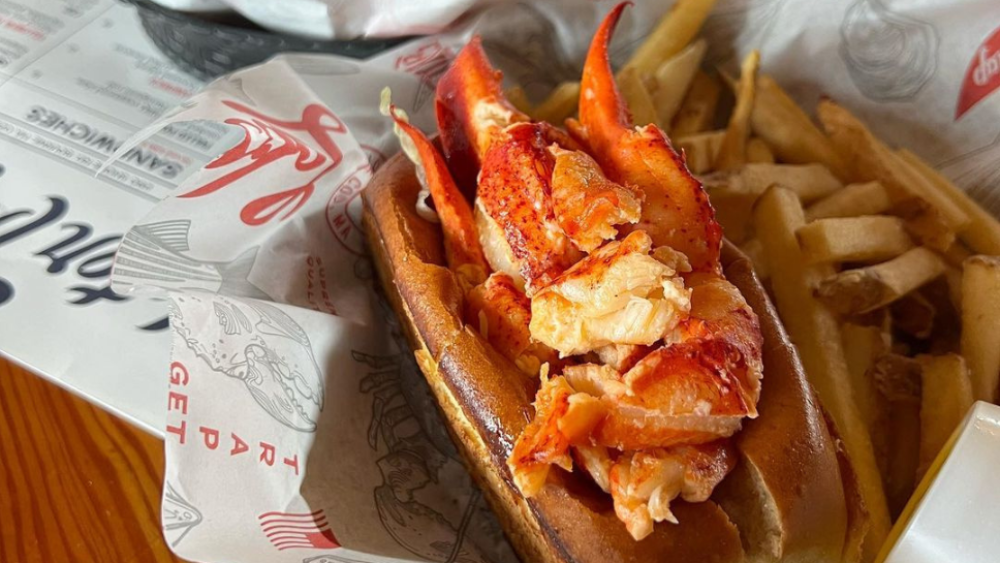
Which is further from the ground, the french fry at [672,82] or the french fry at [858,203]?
the french fry at [672,82]

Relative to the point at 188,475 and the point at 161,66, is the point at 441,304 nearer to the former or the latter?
the point at 188,475

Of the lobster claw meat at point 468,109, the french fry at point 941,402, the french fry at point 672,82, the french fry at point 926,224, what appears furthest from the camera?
the french fry at point 672,82

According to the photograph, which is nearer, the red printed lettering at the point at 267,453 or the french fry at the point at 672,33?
the red printed lettering at the point at 267,453

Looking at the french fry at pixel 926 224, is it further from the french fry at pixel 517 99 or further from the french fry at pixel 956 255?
the french fry at pixel 517 99

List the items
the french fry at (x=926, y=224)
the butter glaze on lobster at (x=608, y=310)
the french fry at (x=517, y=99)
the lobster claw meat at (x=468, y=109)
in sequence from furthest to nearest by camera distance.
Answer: the french fry at (x=517, y=99), the french fry at (x=926, y=224), the lobster claw meat at (x=468, y=109), the butter glaze on lobster at (x=608, y=310)

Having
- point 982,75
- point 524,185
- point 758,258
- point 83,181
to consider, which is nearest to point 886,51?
point 982,75

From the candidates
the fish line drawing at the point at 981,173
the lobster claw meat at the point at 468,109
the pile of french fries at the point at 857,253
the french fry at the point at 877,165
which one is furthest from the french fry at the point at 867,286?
the lobster claw meat at the point at 468,109

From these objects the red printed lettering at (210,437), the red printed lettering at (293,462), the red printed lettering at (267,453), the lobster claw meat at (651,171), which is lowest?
the red printed lettering at (293,462)

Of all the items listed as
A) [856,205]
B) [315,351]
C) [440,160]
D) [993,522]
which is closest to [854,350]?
[856,205]
